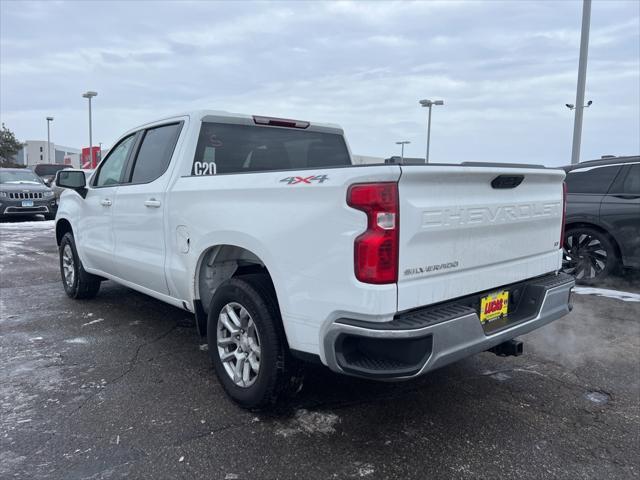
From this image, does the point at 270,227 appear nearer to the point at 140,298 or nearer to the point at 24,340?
the point at 24,340

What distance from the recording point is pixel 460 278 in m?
2.78

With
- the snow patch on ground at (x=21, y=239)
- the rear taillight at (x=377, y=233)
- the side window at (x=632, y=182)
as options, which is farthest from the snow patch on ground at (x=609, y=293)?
the snow patch on ground at (x=21, y=239)

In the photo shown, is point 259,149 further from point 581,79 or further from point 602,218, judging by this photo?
point 581,79

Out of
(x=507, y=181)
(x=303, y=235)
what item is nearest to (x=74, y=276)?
(x=303, y=235)

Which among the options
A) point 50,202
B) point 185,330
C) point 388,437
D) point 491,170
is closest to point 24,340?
point 185,330

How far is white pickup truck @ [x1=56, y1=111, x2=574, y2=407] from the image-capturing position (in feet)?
8.05

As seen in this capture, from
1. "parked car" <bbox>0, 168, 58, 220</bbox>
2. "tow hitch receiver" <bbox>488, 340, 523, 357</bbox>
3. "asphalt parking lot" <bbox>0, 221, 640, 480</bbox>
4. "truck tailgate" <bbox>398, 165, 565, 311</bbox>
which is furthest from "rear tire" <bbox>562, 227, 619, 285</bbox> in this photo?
"parked car" <bbox>0, 168, 58, 220</bbox>

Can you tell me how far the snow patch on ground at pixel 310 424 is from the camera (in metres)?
2.98

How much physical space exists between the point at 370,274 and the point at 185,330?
297 cm

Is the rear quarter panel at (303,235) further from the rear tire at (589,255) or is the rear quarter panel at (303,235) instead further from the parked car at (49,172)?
the parked car at (49,172)

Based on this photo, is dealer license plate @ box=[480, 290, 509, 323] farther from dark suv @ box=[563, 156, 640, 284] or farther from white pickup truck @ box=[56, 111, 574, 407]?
dark suv @ box=[563, 156, 640, 284]

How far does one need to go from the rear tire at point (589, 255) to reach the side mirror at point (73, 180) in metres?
5.91

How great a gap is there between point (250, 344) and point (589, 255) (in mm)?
5324

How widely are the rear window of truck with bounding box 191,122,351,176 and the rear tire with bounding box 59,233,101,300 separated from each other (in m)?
2.63
